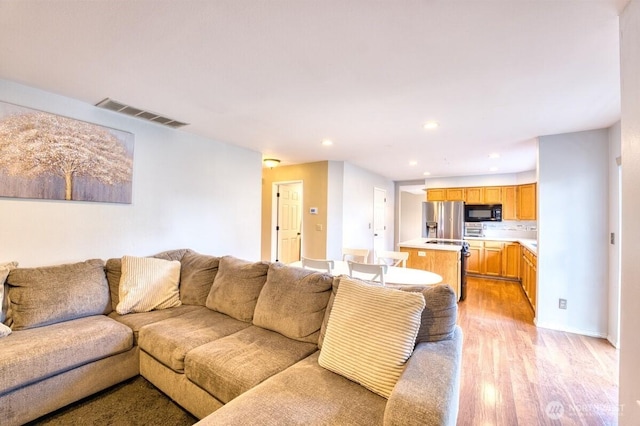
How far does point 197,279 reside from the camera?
2707 mm

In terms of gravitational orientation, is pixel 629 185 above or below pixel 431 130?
below

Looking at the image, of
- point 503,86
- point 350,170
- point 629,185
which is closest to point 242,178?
point 350,170

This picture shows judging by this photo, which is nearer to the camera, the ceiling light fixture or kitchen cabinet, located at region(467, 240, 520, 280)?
the ceiling light fixture

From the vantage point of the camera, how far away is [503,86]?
2111mm

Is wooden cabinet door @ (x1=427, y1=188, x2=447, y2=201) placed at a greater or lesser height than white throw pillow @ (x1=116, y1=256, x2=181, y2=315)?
greater

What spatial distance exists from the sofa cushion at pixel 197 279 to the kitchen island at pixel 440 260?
3055 mm

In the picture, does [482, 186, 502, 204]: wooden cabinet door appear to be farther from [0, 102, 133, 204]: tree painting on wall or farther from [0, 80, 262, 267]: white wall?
[0, 102, 133, 204]: tree painting on wall

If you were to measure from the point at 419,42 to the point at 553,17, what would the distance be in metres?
0.63

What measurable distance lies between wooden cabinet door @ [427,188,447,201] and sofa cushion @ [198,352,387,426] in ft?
20.2

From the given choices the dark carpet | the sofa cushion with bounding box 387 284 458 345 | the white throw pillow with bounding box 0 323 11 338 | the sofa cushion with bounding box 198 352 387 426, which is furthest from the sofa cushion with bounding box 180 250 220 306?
the sofa cushion with bounding box 387 284 458 345

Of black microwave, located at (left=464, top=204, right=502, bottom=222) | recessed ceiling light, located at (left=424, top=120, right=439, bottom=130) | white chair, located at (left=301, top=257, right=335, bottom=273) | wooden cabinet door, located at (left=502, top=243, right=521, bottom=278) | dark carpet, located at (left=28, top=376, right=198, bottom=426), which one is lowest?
dark carpet, located at (left=28, top=376, right=198, bottom=426)

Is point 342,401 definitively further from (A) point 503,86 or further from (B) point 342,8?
(A) point 503,86

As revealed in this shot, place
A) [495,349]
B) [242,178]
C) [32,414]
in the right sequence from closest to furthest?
[32,414] < [495,349] < [242,178]

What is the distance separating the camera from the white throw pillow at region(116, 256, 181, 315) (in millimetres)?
2424
